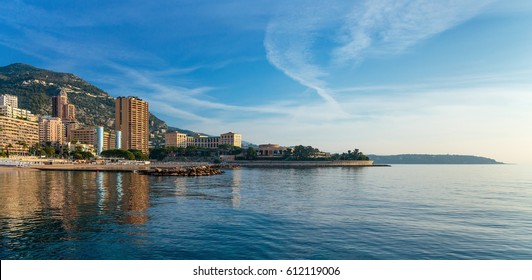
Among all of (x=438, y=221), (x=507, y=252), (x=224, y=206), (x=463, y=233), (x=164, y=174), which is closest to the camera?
(x=507, y=252)

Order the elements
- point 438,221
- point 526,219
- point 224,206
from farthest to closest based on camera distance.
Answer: point 224,206
point 526,219
point 438,221

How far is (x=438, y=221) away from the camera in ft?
107

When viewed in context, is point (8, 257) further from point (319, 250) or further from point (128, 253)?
point (319, 250)

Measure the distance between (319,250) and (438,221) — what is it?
1639 centimetres

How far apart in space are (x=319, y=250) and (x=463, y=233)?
44.0 ft

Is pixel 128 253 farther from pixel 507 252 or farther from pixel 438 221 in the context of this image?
pixel 438 221

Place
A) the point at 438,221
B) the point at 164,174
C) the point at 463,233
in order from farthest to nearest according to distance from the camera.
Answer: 1. the point at 164,174
2. the point at 438,221
3. the point at 463,233
